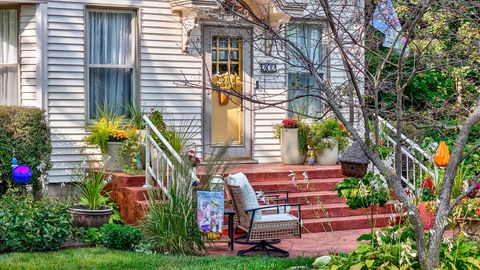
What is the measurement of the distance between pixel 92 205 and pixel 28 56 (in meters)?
2.85

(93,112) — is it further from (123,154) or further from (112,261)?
(112,261)

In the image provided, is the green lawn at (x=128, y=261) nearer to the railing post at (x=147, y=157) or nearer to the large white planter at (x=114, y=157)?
the railing post at (x=147, y=157)

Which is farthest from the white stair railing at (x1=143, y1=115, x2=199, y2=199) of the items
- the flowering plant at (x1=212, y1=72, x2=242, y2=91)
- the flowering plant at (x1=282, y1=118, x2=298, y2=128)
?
the flowering plant at (x1=282, y1=118, x2=298, y2=128)

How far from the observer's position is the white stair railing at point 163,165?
10.7 metres

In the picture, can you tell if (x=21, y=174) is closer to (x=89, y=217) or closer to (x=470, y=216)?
(x=89, y=217)

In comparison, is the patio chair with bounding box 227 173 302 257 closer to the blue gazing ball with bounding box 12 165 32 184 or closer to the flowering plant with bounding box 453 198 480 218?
the flowering plant with bounding box 453 198 480 218

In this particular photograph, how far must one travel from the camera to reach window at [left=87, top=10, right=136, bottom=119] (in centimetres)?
1360

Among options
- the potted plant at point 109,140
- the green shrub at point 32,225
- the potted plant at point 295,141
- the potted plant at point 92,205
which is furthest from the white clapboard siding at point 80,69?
the green shrub at point 32,225

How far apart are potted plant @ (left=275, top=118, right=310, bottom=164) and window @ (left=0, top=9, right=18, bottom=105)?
4.59 metres

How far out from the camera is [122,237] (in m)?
10.5

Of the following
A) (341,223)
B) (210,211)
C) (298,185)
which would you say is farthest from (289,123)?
(210,211)

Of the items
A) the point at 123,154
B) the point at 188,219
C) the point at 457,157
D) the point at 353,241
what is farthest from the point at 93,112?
the point at 457,157

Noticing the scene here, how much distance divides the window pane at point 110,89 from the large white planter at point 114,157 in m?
0.90

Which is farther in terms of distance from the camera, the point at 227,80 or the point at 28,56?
the point at 227,80
